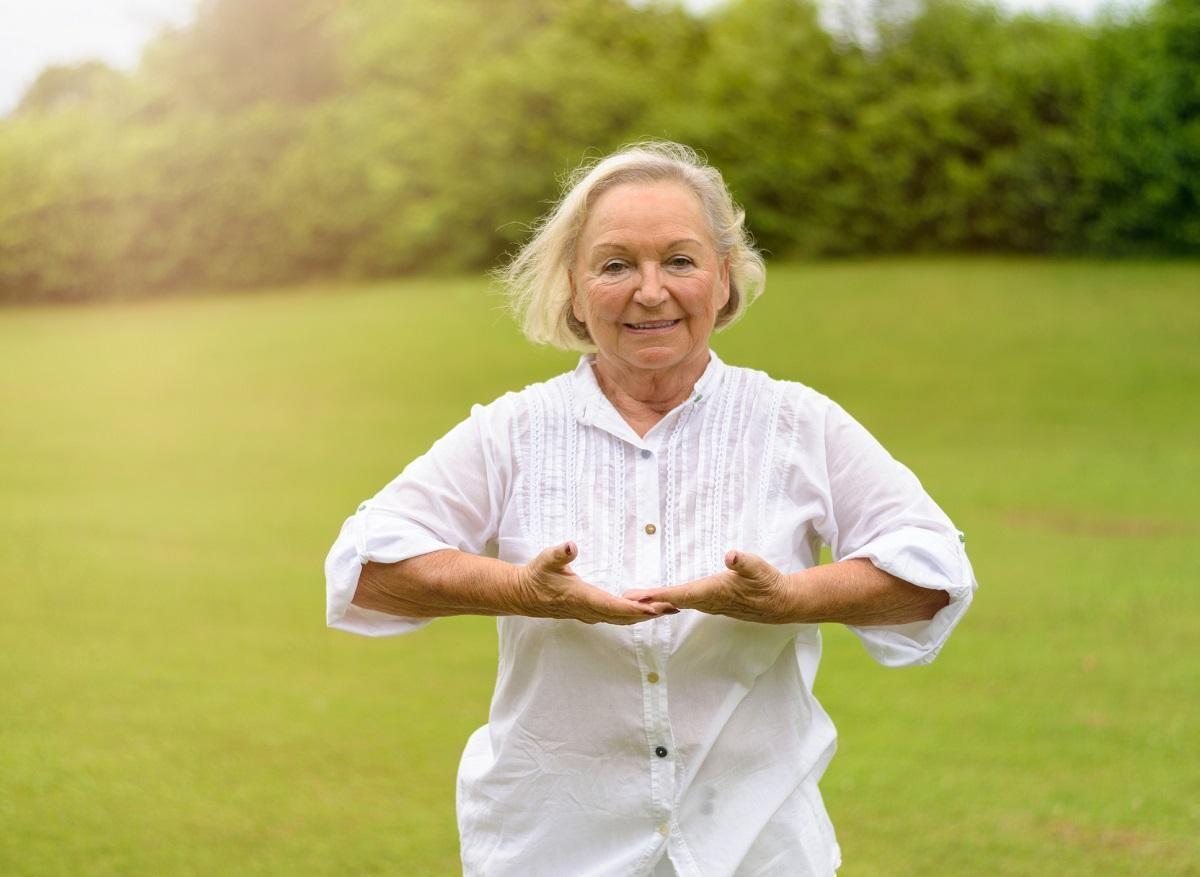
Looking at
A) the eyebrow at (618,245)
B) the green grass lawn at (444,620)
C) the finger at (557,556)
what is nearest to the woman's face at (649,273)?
the eyebrow at (618,245)

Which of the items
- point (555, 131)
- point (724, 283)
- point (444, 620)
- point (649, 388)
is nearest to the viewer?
point (649, 388)

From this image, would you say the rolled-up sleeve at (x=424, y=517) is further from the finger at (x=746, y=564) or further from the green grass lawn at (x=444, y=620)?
the green grass lawn at (x=444, y=620)

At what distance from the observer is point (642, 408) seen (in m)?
2.30

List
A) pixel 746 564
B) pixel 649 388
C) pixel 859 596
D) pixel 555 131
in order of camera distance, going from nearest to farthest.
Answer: pixel 746 564, pixel 859 596, pixel 649 388, pixel 555 131

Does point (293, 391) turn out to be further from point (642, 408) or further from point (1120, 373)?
point (642, 408)

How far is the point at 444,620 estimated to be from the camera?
25.4 ft

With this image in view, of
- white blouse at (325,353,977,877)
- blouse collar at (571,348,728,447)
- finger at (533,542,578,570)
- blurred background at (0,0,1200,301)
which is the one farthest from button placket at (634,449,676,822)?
blurred background at (0,0,1200,301)

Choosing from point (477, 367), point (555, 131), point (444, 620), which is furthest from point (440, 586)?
point (555, 131)

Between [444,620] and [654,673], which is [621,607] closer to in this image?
[654,673]

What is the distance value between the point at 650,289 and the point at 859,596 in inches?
21.2

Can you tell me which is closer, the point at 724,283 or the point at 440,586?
the point at 440,586

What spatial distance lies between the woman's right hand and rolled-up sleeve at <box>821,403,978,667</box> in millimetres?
357

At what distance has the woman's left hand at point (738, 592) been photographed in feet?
6.36

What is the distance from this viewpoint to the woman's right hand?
1.96m
